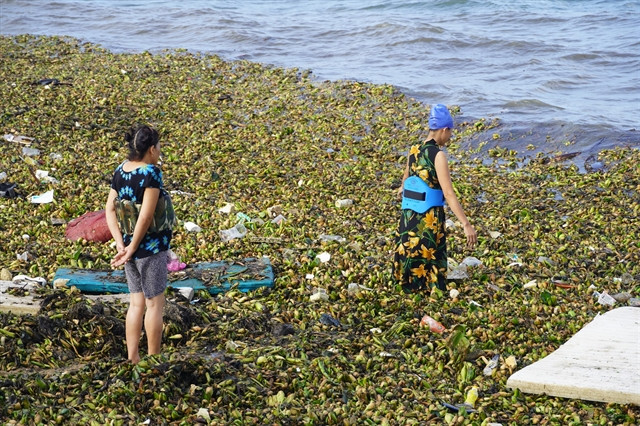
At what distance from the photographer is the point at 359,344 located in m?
6.24

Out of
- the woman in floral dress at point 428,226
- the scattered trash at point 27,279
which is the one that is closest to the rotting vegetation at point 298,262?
the woman in floral dress at point 428,226

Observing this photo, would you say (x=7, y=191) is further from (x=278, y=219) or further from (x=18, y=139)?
(x=278, y=219)

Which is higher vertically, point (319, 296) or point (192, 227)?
point (192, 227)

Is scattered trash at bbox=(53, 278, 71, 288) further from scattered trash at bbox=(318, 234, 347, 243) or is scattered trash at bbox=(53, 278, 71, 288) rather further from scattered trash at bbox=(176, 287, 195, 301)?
scattered trash at bbox=(318, 234, 347, 243)

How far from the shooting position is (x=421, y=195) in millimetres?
7148

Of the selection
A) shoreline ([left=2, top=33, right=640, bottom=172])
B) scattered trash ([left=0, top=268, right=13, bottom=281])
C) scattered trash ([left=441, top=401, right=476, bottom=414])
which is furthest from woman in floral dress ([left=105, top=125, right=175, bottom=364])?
shoreline ([left=2, top=33, right=640, bottom=172])

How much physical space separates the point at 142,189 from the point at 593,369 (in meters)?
3.44

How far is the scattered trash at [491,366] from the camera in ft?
19.3

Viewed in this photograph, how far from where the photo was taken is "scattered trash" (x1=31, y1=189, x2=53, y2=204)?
30.6 ft

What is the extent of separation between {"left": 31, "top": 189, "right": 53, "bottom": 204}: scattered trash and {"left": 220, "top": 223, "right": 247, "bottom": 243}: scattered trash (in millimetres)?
2330

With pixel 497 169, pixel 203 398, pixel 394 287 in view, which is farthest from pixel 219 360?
pixel 497 169

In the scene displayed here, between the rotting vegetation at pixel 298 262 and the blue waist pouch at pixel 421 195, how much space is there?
0.85 metres

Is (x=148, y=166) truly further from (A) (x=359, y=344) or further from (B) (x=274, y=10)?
(B) (x=274, y=10)

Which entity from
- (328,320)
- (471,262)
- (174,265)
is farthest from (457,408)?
(174,265)
